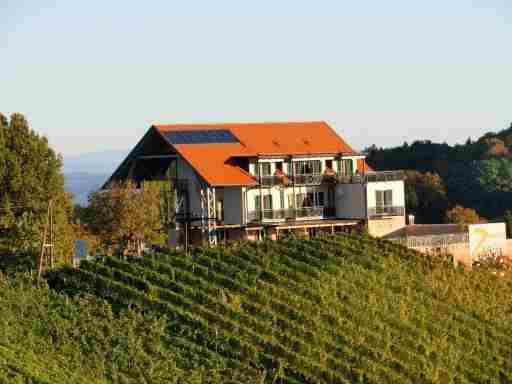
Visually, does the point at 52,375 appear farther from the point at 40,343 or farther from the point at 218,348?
the point at 218,348

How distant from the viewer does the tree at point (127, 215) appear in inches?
2319

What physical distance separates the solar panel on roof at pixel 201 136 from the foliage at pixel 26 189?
626cm

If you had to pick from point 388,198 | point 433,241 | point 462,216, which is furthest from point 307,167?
point 462,216

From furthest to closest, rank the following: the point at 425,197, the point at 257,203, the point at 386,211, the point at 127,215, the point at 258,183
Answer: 1. the point at 425,197
2. the point at 386,211
3. the point at 257,203
4. the point at 258,183
5. the point at 127,215

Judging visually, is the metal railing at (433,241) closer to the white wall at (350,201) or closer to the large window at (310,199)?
the white wall at (350,201)

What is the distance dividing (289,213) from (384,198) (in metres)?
4.94

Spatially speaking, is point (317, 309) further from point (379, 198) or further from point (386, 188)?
point (386, 188)

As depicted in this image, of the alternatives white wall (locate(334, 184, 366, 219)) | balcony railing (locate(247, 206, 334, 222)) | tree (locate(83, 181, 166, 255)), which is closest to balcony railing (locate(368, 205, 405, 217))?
white wall (locate(334, 184, 366, 219))

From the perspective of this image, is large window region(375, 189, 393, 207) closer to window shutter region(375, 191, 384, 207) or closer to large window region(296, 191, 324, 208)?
window shutter region(375, 191, 384, 207)

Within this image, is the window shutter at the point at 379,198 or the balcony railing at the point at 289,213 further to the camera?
the window shutter at the point at 379,198

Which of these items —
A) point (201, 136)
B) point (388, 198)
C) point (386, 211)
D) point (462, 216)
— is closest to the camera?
point (386, 211)

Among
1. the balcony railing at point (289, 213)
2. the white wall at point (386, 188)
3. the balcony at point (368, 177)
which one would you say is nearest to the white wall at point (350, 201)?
the balcony at point (368, 177)

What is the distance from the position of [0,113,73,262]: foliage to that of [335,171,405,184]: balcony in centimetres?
1398

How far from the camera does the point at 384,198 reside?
2456 inches
